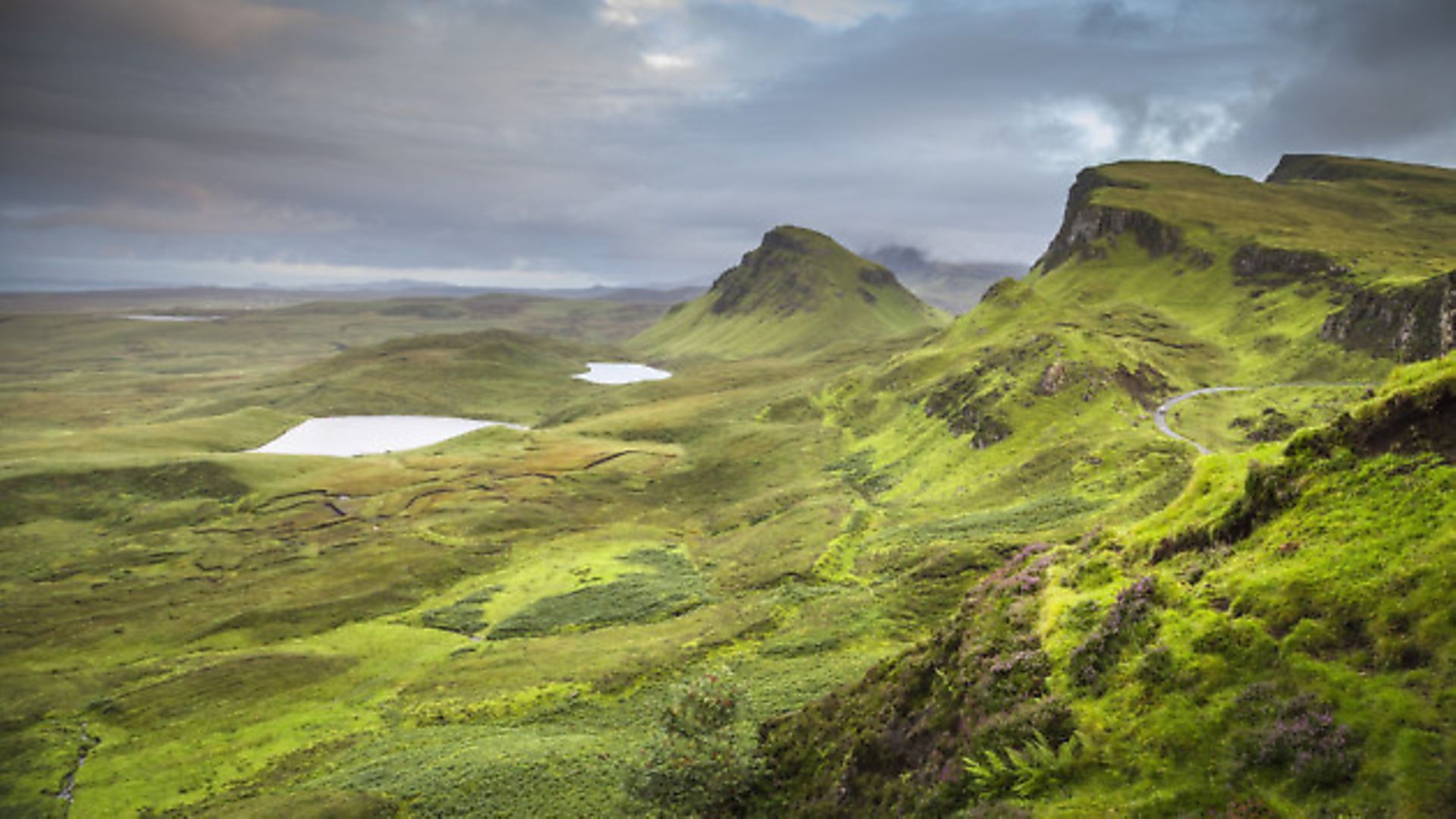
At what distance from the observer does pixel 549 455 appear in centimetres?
18300

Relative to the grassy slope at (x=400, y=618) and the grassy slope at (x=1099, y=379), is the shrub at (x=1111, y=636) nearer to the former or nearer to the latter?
the grassy slope at (x=400, y=618)

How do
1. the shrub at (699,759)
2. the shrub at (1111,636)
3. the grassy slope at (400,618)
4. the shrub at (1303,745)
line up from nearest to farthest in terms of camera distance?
the shrub at (1303,745) → the shrub at (1111,636) → the shrub at (699,759) → the grassy slope at (400,618)

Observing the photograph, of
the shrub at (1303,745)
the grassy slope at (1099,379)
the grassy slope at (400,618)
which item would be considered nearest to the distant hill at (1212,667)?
the shrub at (1303,745)

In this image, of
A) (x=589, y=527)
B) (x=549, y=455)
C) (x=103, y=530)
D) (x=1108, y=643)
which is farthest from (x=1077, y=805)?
(x=103, y=530)

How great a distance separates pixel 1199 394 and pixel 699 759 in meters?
115

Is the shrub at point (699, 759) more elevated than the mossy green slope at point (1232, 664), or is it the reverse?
the mossy green slope at point (1232, 664)

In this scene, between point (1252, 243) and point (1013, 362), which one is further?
point (1252, 243)

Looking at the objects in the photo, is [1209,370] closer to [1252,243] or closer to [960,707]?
[1252,243]

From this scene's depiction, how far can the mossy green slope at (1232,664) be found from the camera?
685 inches

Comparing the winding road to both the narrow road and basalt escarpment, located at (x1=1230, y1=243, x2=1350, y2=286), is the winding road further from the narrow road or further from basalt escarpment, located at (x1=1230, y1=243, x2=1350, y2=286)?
basalt escarpment, located at (x1=1230, y1=243, x2=1350, y2=286)

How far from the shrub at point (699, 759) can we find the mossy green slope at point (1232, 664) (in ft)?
15.3

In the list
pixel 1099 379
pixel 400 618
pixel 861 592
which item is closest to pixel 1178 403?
pixel 1099 379

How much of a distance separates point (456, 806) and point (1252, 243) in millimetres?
224023

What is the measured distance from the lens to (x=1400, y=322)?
110 metres
